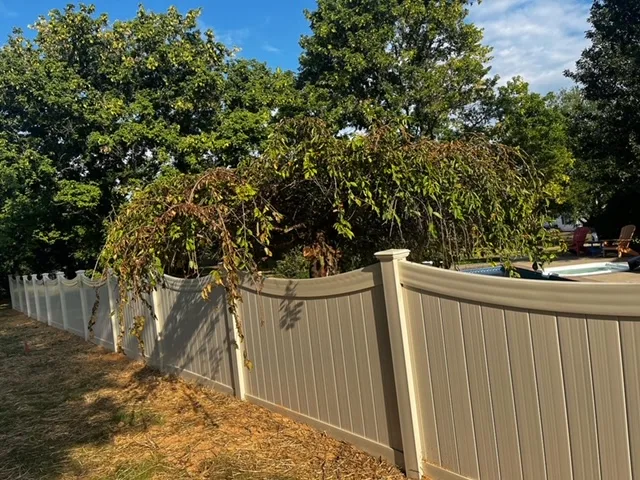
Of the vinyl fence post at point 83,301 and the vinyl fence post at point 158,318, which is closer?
the vinyl fence post at point 158,318

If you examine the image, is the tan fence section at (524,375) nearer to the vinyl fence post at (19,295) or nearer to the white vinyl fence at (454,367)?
the white vinyl fence at (454,367)

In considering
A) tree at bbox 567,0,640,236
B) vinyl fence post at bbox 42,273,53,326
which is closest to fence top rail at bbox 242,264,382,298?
vinyl fence post at bbox 42,273,53,326

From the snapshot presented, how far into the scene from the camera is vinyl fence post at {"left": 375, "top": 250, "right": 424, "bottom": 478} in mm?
3398

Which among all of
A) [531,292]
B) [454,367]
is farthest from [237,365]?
[531,292]

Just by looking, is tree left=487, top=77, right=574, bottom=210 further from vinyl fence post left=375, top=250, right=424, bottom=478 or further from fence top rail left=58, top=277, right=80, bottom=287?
vinyl fence post left=375, top=250, right=424, bottom=478

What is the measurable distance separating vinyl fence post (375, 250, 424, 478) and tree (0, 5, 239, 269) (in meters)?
13.3

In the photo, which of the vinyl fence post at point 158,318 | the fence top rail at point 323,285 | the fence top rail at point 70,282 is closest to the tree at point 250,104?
the fence top rail at point 70,282

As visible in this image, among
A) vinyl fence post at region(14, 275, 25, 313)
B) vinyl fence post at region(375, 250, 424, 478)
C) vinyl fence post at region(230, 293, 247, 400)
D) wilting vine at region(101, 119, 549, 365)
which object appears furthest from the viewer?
vinyl fence post at region(14, 275, 25, 313)

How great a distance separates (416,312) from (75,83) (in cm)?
1502

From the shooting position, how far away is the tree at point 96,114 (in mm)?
15445

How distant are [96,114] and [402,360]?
1443cm

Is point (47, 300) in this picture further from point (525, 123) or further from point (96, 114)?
point (525, 123)

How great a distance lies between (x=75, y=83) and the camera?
15453mm

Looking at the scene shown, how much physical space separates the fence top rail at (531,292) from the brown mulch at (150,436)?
4.34 ft
